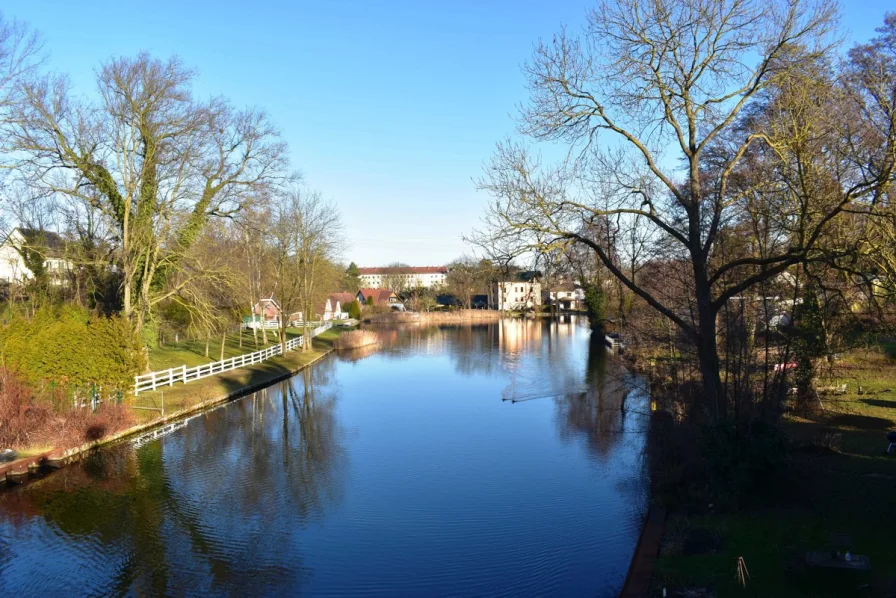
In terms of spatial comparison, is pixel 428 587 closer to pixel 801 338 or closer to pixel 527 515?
pixel 527 515

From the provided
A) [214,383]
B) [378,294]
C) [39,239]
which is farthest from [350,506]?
[378,294]

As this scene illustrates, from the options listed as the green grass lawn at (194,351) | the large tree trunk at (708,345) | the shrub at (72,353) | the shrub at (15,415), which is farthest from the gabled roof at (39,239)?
the large tree trunk at (708,345)

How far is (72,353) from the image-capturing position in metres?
18.5

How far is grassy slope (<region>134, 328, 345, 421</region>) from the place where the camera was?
2256cm

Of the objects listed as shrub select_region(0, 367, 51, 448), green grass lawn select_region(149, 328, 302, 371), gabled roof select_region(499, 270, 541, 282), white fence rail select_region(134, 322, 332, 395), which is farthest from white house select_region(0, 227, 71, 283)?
gabled roof select_region(499, 270, 541, 282)

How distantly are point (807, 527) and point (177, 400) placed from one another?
20.0m

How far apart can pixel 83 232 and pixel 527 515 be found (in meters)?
22.1

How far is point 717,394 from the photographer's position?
11.6 metres

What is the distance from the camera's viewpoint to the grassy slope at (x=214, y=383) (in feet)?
74.0

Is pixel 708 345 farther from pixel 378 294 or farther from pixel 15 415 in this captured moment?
pixel 378 294

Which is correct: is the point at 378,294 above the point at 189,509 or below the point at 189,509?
above

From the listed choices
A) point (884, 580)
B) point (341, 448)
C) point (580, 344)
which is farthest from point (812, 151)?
point (580, 344)

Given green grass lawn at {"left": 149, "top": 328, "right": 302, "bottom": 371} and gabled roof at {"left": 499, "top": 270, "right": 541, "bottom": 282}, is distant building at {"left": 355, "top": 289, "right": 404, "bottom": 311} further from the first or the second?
gabled roof at {"left": 499, "top": 270, "right": 541, "bottom": 282}

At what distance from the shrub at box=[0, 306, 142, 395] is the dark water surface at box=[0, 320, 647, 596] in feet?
7.89
